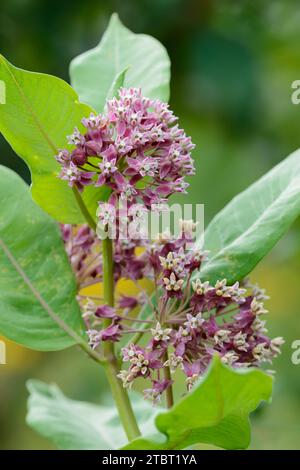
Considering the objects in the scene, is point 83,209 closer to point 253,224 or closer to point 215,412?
point 253,224

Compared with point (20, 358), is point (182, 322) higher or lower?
higher

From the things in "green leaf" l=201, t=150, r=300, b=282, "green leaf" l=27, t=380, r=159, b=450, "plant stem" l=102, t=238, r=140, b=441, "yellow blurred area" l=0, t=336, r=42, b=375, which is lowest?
"yellow blurred area" l=0, t=336, r=42, b=375

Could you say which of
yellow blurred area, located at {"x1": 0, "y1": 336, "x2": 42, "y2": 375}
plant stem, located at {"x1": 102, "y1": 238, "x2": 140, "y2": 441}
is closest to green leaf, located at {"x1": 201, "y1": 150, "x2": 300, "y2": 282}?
plant stem, located at {"x1": 102, "y1": 238, "x2": 140, "y2": 441}

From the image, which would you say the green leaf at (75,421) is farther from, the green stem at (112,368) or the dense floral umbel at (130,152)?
the dense floral umbel at (130,152)

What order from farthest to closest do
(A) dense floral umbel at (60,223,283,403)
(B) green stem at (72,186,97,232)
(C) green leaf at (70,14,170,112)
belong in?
(C) green leaf at (70,14,170,112), (B) green stem at (72,186,97,232), (A) dense floral umbel at (60,223,283,403)

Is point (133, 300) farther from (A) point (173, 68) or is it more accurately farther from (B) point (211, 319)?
(A) point (173, 68)

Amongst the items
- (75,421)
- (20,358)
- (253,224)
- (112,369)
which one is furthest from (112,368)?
(20,358)

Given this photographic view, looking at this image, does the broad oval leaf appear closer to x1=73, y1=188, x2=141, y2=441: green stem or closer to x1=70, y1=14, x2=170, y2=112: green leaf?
x1=73, y1=188, x2=141, y2=441: green stem

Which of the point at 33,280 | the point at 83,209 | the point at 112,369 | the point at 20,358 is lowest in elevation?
the point at 20,358
